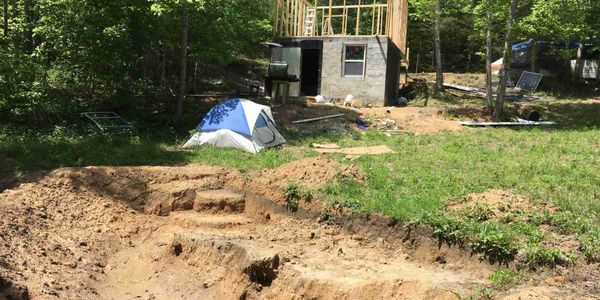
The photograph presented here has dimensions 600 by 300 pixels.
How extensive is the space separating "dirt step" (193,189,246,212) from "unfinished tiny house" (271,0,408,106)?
9.15m

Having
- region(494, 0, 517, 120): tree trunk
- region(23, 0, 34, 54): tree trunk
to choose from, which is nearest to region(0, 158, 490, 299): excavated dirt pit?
region(23, 0, 34, 54): tree trunk

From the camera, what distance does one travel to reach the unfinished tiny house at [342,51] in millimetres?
17734

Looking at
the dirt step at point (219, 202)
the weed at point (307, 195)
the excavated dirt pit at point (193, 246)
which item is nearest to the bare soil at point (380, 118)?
the excavated dirt pit at point (193, 246)

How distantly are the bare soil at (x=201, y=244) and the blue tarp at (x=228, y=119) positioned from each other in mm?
2617

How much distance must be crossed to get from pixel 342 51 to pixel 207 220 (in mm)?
11660

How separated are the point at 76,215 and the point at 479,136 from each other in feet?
33.9

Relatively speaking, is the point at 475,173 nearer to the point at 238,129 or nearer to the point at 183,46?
the point at 238,129

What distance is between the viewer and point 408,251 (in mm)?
6844

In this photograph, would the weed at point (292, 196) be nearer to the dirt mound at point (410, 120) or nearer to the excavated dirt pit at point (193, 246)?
the excavated dirt pit at point (193, 246)

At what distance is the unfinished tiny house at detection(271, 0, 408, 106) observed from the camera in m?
17.7

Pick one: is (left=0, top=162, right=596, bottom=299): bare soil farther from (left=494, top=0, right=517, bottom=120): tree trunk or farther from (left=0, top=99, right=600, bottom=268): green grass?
(left=494, top=0, right=517, bottom=120): tree trunk

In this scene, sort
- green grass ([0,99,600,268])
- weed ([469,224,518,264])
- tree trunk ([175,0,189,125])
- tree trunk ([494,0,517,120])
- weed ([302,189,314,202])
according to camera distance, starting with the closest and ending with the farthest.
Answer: weed ([469,224,518,264]) < green grass ([0,99,600,268]) < weed ([302,189,314,202]) < tree trunk ([175,0,189,125]) < tree trunk ([494,0,517,120])

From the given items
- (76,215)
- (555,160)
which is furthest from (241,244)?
(555,160)

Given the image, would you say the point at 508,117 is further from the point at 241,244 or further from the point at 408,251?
the point at 241,244
